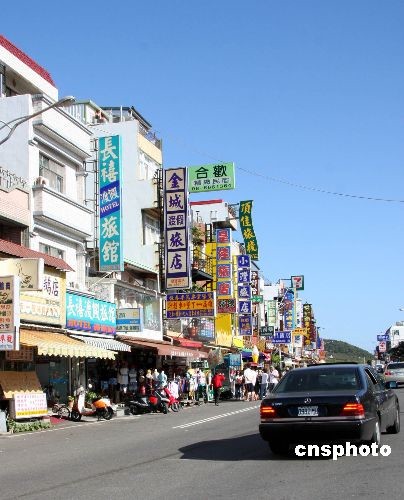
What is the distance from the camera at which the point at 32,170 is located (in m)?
25.4

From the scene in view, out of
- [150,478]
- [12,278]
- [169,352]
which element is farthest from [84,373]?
[150,478]

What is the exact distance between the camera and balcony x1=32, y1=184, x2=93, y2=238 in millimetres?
25297

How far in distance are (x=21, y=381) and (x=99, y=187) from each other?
10.6m

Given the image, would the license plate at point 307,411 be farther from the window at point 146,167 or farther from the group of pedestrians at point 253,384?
the window at point 146,167

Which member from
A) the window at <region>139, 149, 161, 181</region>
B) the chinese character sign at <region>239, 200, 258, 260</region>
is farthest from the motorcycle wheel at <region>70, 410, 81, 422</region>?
the chinese character sign at <region>239, 200, 258, 260</region>

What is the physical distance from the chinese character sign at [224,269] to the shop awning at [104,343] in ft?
63.9

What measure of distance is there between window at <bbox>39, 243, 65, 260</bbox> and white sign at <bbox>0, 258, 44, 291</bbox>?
4.69 metres

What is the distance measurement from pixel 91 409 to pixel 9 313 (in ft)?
20.3

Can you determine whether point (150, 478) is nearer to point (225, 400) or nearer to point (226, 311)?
point (225, 400)

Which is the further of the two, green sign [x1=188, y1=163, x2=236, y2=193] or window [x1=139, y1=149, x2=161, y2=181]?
green sign [x1=188, y1=163, x2=236, y2=193]

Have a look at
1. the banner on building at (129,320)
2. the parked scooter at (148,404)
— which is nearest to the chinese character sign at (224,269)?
the banner on building at (129,320)

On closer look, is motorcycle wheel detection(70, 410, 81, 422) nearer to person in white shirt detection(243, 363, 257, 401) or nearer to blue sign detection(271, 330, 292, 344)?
person in white shirt detection(243, 363, 257, 401)

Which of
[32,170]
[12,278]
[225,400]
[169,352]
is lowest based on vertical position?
[225,400]

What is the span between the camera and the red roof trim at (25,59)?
90.9 ft
